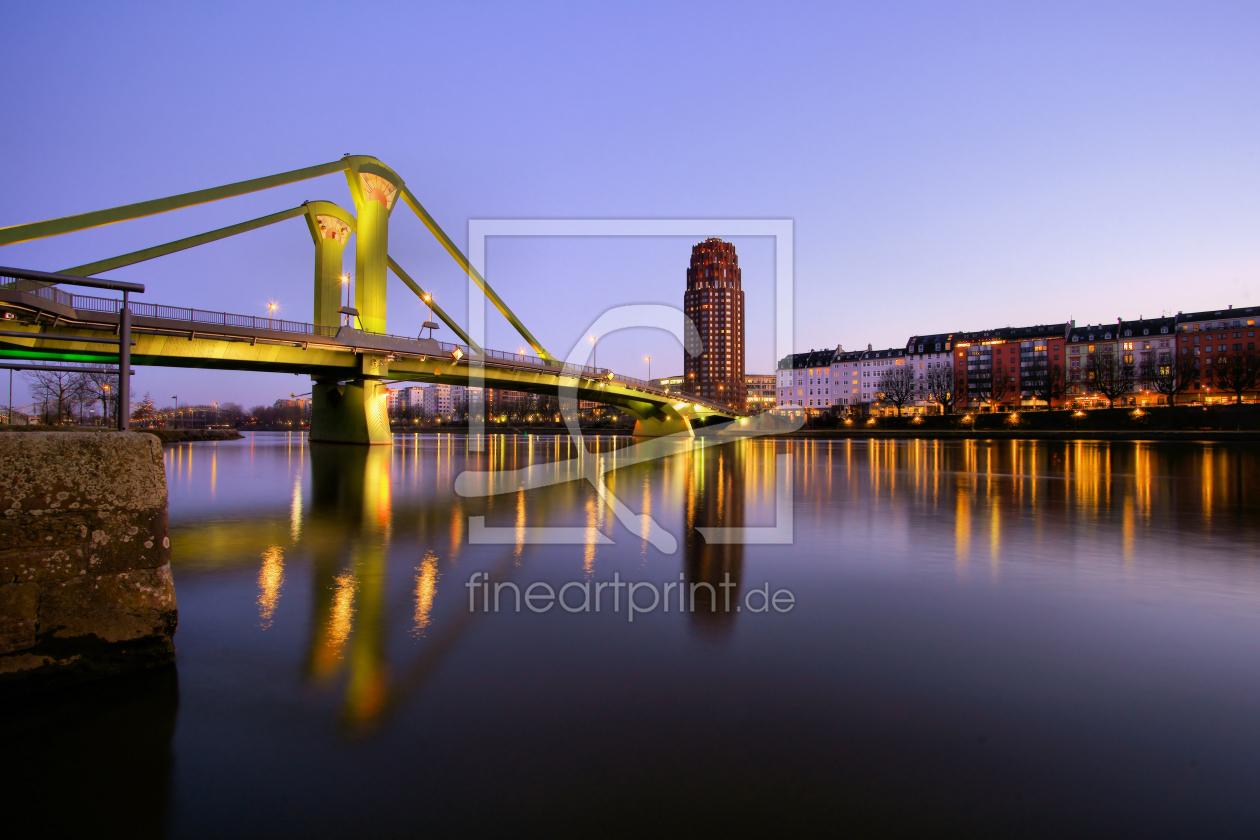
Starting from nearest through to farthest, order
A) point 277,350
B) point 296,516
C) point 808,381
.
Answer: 1. point 296,516
2. point 277,350
3. point 808,381

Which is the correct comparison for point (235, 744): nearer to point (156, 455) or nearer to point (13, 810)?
point (13, 810)

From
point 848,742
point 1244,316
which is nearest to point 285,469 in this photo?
point 848,742

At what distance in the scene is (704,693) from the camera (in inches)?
149

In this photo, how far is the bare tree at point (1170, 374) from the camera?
282ft

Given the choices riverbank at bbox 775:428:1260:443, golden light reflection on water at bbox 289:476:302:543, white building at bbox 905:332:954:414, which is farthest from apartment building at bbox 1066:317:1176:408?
golden light reflection on water at bbox 289:476:302:543

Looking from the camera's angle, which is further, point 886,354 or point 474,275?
point 886,354

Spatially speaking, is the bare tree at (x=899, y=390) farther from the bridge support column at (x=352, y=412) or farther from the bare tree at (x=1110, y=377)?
the bridge support column at (x=352, y=412)

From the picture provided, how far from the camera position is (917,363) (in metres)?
139

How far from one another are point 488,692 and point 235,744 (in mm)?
1252

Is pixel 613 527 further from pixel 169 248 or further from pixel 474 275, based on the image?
pixel 474 275

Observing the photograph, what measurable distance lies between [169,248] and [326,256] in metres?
11.5

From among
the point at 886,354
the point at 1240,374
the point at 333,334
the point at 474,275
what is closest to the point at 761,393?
the point at 886,354

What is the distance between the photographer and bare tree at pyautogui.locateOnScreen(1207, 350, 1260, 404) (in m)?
76.8

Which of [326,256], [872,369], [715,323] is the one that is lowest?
[326,256]
